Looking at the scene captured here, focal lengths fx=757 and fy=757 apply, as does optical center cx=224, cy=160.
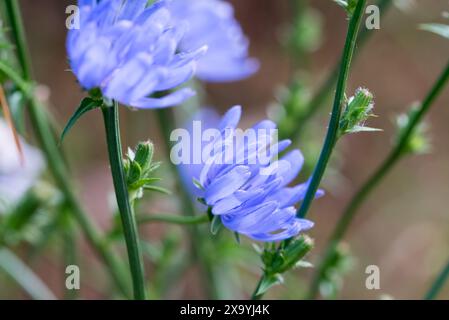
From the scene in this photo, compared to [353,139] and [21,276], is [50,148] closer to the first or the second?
[21,276]

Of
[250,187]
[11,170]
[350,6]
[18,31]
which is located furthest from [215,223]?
[11,170]

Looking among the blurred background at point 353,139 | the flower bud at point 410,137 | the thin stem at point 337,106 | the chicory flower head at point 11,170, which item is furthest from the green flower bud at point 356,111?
the blurred background at point 353,139

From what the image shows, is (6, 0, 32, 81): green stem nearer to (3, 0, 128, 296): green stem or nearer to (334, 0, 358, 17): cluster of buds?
(3, 0, 128, 296): green stem

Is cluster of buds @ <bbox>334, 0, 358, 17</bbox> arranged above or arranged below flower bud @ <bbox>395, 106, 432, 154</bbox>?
Answer: above

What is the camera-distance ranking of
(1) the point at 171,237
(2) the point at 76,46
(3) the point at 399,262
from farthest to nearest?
(3) the point at 399,262
(1) the point at 171,237
(2) the point at 76,46

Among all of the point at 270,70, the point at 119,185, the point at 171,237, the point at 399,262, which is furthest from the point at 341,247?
the point at 270,70

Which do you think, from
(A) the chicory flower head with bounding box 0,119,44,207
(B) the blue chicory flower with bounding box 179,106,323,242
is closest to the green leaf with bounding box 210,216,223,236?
(B) the blue chicory flower with bounding box 179,106,323,242

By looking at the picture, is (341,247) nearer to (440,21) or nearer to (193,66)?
(193,66)
